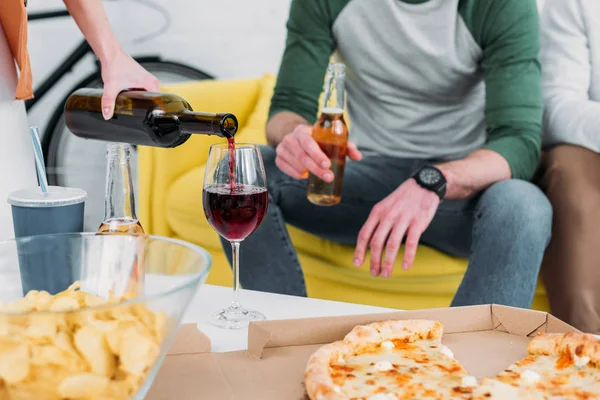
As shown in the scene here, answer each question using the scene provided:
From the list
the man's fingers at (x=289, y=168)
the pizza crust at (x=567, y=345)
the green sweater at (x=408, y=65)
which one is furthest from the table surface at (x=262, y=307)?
the green sweater at (x=408, y=65)

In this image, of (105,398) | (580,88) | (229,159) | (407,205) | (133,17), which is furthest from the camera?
(133,17)

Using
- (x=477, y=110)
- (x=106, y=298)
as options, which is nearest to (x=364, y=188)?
(x=477, y=110)

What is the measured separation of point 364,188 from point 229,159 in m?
0.88

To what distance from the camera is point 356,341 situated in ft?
2.52

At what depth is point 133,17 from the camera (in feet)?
11.8

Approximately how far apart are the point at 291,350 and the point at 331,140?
0.90m

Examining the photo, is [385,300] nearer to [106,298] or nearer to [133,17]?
[106,298]

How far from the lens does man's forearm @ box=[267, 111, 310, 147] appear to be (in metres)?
1.86

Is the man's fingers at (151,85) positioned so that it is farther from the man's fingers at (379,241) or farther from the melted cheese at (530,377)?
the melted cheese at (530,377)

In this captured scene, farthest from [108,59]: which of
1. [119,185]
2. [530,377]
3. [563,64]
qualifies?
[563,64]

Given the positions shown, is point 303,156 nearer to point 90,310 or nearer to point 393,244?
point 393,244

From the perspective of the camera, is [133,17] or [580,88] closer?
[580,88]

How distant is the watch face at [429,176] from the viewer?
1.56 m

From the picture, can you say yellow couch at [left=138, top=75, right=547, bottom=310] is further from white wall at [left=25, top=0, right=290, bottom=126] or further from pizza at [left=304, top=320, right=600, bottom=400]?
pizza at [left=304, top=320, right=600, bottom=400]
